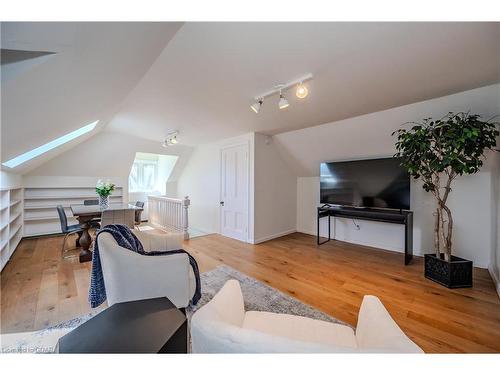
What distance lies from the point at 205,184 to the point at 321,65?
3.93 meters

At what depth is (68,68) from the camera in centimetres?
128

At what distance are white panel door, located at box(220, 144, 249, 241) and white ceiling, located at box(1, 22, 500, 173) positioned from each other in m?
1.53

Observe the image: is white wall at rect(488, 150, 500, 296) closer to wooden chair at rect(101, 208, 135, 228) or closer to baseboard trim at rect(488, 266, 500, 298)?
baseboard trim at rect(488, 266, 500, 298)

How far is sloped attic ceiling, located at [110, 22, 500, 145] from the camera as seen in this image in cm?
157

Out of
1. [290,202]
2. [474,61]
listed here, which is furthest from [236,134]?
[474,61]

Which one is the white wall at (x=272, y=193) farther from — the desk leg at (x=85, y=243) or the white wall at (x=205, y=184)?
the desk leg at (x=85, y=243)

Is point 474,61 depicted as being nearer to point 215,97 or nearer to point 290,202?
point 215,97

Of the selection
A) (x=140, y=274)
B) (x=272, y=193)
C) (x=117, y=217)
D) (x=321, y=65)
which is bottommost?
(x=140, y=274)

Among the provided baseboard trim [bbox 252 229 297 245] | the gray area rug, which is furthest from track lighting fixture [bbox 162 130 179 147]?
the gray area rug

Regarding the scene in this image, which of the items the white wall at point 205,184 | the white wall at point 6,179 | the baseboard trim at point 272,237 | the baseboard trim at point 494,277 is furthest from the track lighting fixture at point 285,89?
the white wall at point 6,179

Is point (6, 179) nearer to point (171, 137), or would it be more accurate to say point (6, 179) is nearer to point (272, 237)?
point (171, 137)

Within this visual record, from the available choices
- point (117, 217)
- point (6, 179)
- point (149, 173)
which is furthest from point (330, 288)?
point (149, 173)

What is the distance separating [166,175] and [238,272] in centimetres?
463

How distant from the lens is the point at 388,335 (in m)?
0.79
